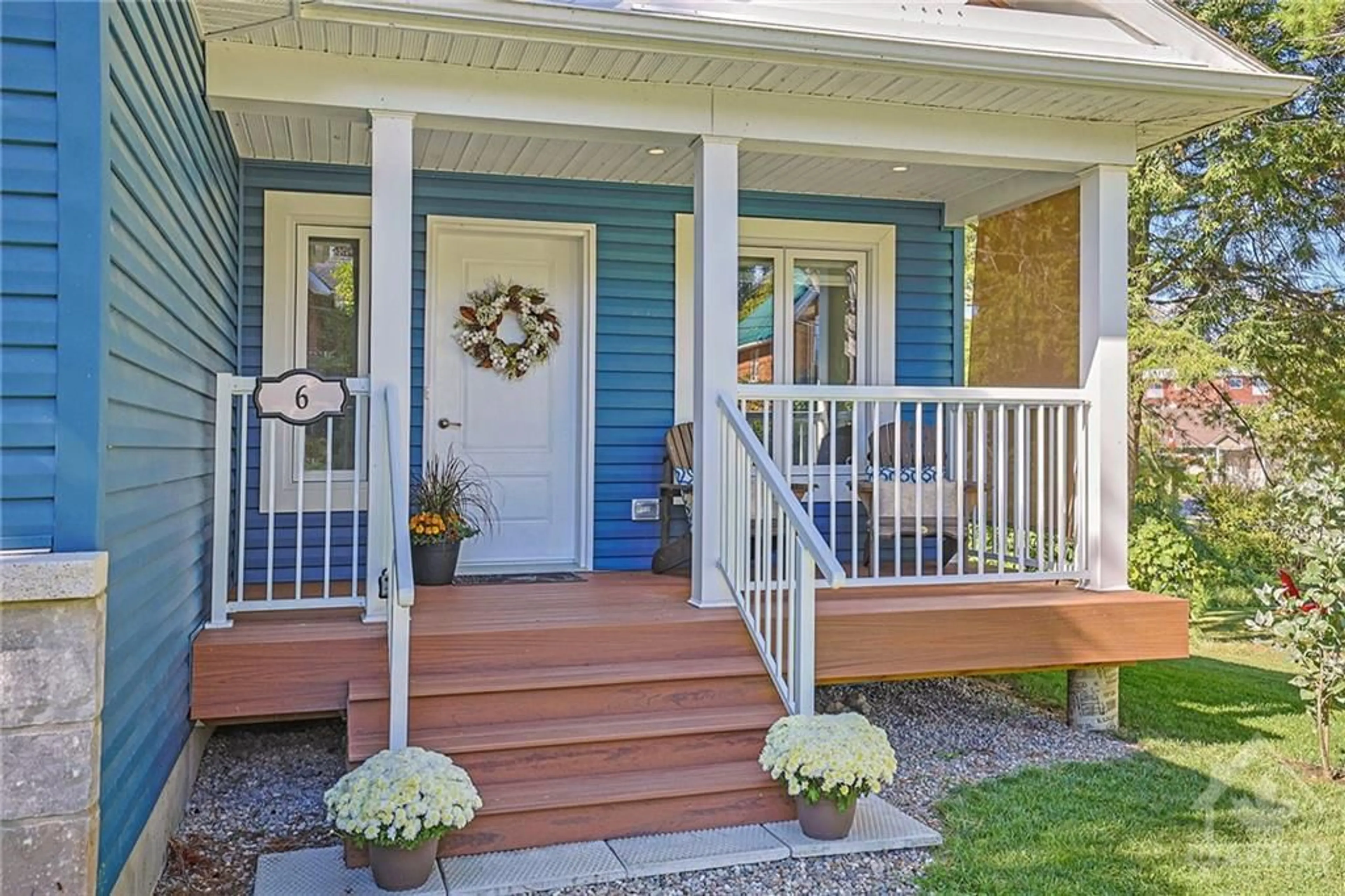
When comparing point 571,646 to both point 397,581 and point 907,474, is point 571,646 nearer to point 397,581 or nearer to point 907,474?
point 397,581

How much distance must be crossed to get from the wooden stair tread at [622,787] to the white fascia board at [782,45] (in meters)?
2.60

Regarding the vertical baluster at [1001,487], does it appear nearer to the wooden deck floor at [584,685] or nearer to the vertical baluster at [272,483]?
the wooden deck floor at [584,685]

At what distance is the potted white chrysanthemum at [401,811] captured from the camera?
8.96ft

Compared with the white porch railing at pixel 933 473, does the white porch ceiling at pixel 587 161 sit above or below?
above

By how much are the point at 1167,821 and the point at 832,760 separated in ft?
4.44

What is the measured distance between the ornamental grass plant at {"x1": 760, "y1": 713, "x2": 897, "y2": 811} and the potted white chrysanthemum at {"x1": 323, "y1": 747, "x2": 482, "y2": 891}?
994 mm

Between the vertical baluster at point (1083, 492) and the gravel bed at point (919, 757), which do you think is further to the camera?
the vertical baluster at point (1083, 492)

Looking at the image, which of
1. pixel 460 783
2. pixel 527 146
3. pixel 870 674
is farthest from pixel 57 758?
pixel 527 146

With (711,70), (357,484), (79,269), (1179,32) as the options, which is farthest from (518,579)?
(1179,32)

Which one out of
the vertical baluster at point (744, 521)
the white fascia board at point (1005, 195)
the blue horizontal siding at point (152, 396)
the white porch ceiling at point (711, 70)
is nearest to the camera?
the blue horizontal siding at point (152, 396)

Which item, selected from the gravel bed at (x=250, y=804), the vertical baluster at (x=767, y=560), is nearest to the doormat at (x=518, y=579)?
the gravel bed at (x=250, y=804)

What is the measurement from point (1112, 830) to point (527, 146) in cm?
383

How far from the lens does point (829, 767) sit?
3.12m

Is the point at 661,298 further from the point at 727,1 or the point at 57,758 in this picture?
the point at 57,758
